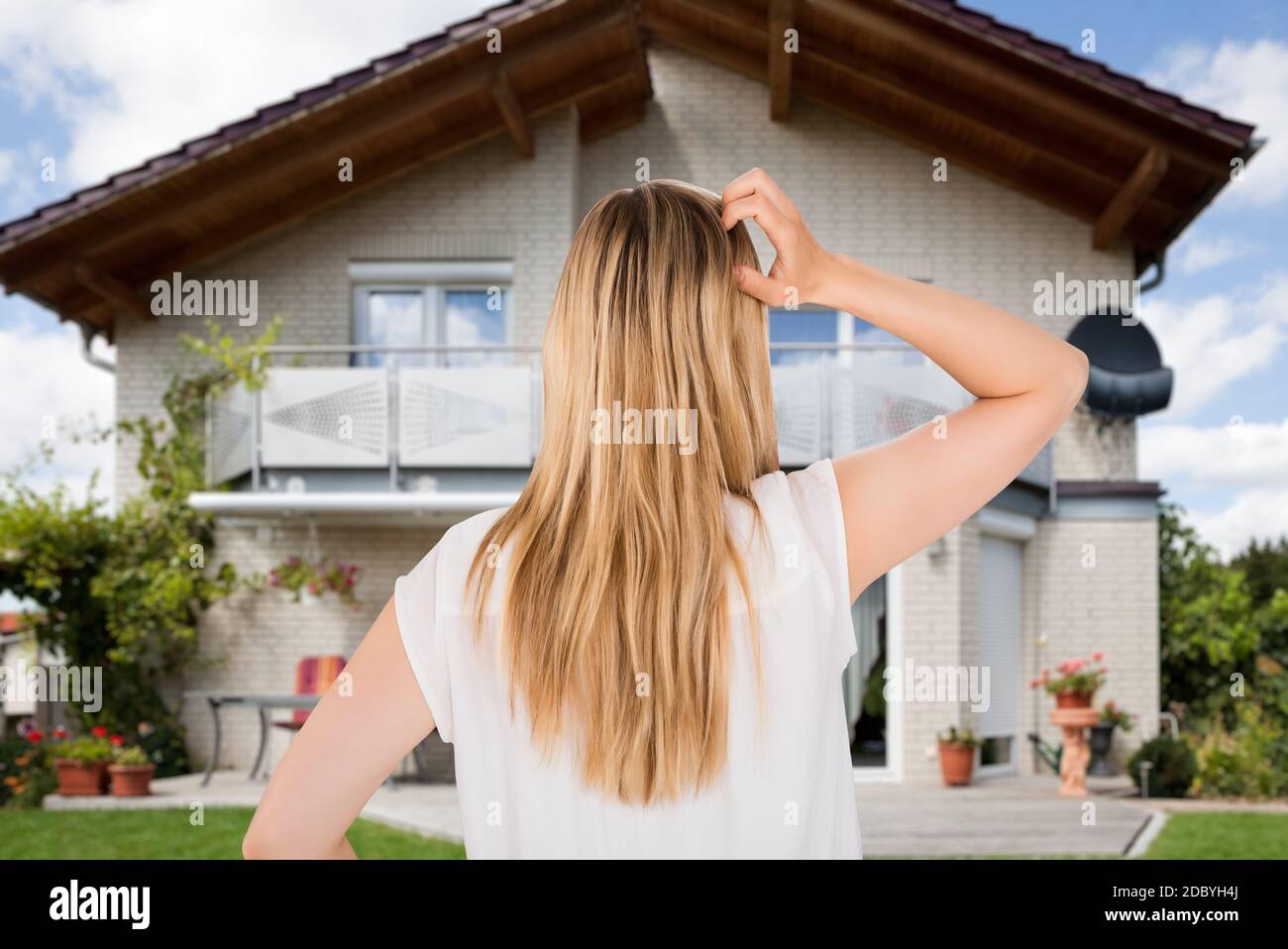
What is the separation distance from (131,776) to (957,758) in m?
6.99

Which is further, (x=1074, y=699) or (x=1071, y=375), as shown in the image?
(x=1074, y=699)

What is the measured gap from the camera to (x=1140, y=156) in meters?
10.6

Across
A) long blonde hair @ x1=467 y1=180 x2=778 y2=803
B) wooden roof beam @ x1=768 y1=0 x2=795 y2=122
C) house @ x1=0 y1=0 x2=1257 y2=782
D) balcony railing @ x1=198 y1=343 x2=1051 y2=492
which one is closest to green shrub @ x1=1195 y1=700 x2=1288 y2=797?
house @ x1=0 y1=0 x2=1257 y2=782

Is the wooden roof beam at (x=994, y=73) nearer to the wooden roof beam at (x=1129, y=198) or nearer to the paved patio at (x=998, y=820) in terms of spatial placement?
the wooden roof beam at (x=1129, y=198)

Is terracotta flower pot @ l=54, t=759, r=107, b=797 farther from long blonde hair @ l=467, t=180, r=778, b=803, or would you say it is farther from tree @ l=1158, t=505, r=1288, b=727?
tree @ l=1158, t=505, r=1288, b=727

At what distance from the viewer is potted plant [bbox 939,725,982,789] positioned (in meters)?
10.3

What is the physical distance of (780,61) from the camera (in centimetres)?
1111

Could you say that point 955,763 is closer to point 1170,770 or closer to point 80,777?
point 1170,770

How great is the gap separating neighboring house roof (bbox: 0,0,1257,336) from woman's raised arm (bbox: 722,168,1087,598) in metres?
9.94

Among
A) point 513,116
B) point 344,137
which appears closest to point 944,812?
point 513,116
